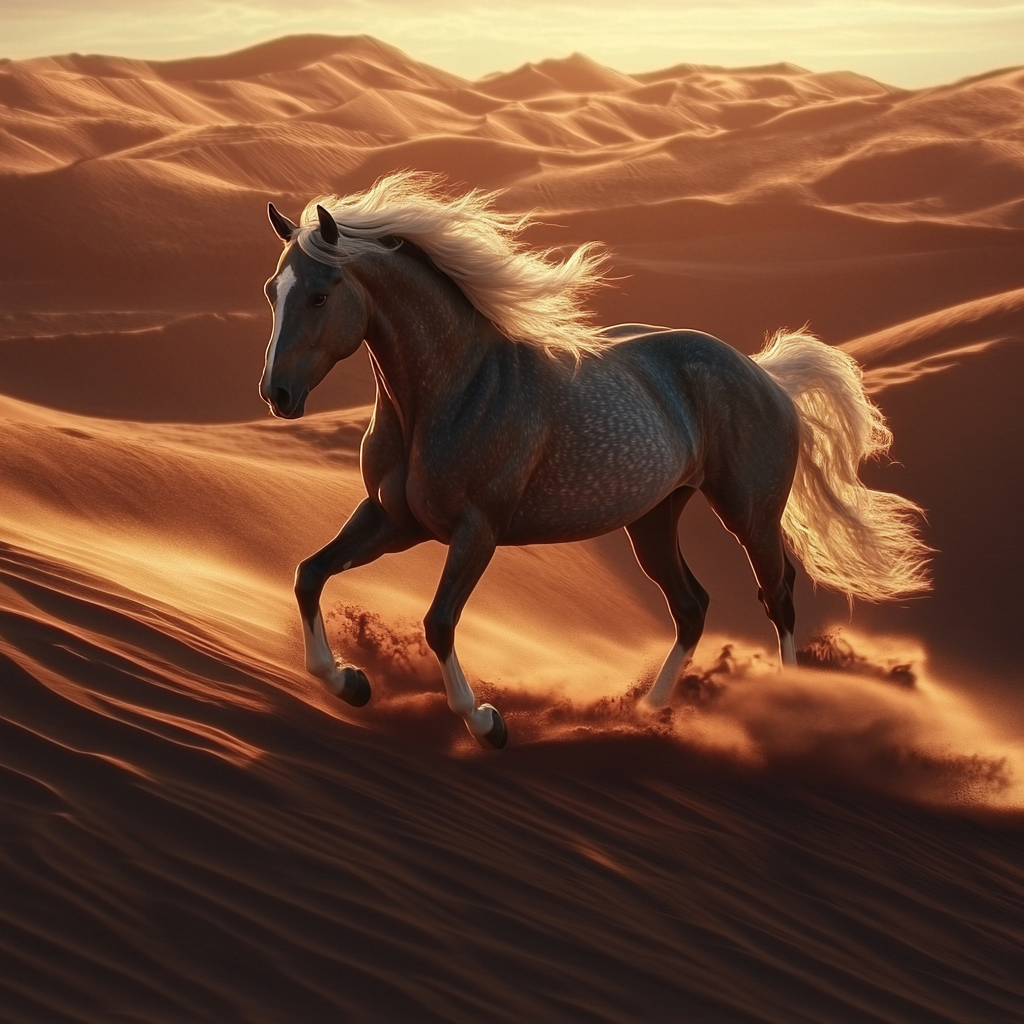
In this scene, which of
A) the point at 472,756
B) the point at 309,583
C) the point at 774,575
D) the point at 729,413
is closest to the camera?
the point at 309,583

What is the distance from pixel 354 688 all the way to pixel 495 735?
608 millimetres

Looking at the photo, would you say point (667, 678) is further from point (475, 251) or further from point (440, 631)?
point (475, 251)

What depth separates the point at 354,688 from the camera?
5.50 metres

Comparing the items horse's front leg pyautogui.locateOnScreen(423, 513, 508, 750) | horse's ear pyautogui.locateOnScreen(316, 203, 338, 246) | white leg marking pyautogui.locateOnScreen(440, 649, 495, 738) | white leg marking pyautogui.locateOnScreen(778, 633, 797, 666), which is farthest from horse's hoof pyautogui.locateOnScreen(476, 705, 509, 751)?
white leg marking pyautogui.locateOnScreen(778, 633, 797, 666)

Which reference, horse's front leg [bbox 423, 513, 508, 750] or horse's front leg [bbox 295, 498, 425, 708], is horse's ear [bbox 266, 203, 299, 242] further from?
horse's front leg [bbox 423, 513, 508, 750]

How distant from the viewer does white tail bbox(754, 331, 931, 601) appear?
734 cm

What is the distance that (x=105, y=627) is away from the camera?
589 cm

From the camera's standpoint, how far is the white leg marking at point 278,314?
186 inches

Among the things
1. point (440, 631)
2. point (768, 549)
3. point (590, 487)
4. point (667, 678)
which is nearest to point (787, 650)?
point (768, 549)

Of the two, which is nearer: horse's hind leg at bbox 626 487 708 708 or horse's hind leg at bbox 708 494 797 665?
horse's hind leg at bbox 708 494 797 665

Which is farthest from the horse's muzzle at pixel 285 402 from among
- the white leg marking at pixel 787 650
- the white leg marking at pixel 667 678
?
the white leg marking at pixel 787 650

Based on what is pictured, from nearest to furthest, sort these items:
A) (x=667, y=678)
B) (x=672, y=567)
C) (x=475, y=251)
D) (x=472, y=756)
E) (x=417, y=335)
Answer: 1. (x=417, y=335)
2. (x=475, y=251)
3. (x=472, y=756)
4. (x=667, y=678)
5. (x=672, y=567)

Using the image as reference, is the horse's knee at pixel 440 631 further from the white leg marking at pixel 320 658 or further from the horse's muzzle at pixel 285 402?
the horse's muzzle at pixel 285 402

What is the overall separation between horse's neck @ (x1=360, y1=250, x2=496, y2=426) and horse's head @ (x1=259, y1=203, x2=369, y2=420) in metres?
0.23
